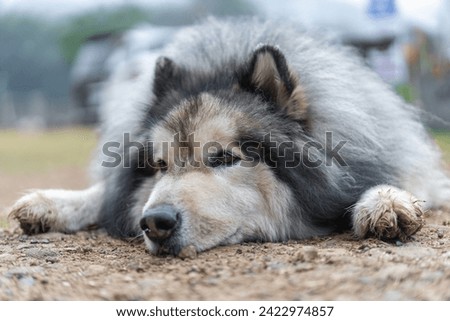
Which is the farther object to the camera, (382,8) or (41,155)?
(41,155)

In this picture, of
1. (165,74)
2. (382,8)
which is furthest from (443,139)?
(165,74)

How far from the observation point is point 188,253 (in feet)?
11.1

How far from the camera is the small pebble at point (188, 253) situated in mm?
3371

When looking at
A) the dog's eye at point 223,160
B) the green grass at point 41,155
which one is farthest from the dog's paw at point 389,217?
the green grass at point 41,155

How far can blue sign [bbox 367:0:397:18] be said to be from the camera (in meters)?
9.22

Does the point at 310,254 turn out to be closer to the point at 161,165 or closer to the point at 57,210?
the point at 161,165

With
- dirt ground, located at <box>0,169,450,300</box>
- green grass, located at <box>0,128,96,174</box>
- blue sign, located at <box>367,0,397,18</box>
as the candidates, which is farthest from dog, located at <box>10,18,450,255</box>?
green grass, located at <box>0,128,96,174</box>

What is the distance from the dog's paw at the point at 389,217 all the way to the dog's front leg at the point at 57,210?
7.69ft

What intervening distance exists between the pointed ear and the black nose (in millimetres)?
1167

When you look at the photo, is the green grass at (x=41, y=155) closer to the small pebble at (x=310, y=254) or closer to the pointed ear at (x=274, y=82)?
the pointed ear at (x=274, y=82)

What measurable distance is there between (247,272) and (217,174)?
893 millimetres

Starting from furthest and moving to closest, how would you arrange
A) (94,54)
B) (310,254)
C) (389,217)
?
(94,54) → (389,217) → (310,254)

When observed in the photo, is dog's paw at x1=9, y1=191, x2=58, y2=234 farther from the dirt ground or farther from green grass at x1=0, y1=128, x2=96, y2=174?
green grass at x1=0, y1=128, x2=96, y2=174
